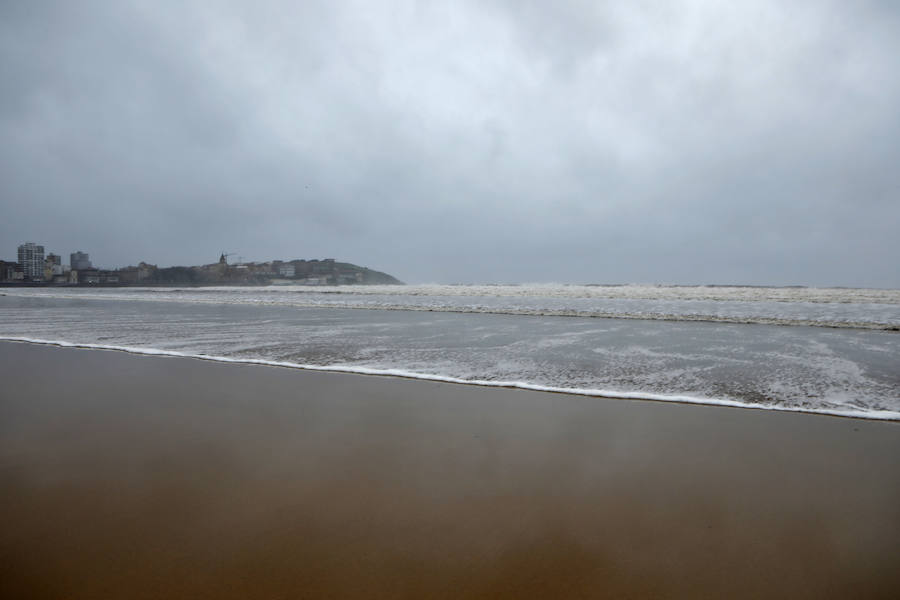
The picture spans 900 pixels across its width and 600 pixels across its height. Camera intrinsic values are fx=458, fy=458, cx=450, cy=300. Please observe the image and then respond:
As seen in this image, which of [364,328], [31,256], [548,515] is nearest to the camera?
[548,515]

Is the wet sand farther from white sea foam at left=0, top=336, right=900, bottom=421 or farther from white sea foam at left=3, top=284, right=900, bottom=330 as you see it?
white sea foam at left=3, top=284, right=900, bottom=330

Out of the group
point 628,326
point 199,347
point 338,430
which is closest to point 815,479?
point 338,430

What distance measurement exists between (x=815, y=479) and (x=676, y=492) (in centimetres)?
76

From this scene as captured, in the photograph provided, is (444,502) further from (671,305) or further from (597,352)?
(671,305)

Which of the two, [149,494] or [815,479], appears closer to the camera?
[149,494]

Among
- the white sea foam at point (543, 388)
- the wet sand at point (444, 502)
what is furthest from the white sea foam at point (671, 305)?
Result: the wet sand at point (444, 502)

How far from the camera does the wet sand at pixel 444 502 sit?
1.47 meters

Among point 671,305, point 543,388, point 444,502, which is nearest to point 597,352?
point 543,388

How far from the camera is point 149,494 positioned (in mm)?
2021

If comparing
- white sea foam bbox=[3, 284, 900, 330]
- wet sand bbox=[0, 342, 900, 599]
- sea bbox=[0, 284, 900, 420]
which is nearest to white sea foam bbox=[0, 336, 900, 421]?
sea bbox=[0, 284, 900, 420]

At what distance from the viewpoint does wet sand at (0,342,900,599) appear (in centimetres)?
147

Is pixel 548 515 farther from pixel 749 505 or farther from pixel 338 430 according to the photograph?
pixel 338 430

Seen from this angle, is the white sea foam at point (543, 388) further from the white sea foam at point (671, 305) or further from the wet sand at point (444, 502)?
the white sea foam at point (671, 305)

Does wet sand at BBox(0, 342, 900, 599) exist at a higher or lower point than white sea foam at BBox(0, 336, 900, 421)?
lower
